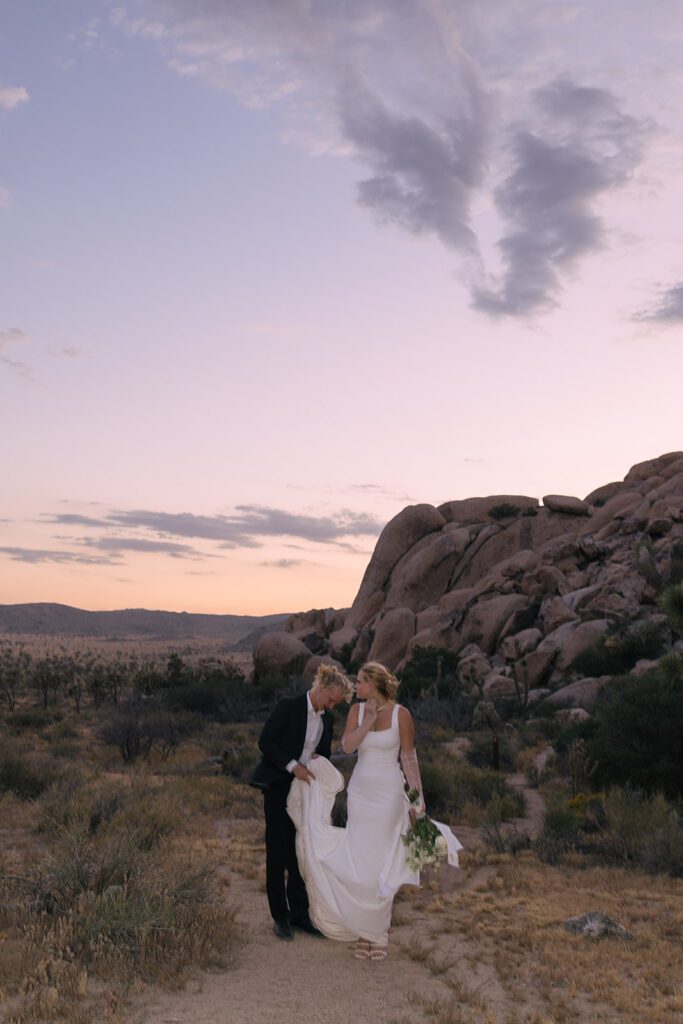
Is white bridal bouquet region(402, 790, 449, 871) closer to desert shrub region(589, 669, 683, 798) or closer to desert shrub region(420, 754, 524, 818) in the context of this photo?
desert shrub region(420, 754, 524, 818)

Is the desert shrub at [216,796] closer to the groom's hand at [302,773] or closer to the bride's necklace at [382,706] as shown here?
the groom's hand at [302,773]

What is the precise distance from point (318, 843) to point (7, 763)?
9307 mm

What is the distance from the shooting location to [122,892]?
6867 mm

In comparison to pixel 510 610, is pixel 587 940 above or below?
below

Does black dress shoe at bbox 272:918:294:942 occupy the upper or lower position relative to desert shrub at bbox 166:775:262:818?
upper

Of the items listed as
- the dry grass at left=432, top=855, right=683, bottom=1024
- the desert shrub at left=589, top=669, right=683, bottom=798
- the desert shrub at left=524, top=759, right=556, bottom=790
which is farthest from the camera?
the desert shrub at left=524, top=759, right=556, bottom=790

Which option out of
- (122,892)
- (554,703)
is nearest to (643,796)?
(122,892)

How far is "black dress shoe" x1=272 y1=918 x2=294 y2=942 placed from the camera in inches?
282

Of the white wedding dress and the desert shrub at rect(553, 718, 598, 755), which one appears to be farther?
the desert shrub at rect(553, 718, 598, 755)

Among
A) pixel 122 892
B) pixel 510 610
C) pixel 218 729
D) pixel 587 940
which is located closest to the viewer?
pixel 122 892

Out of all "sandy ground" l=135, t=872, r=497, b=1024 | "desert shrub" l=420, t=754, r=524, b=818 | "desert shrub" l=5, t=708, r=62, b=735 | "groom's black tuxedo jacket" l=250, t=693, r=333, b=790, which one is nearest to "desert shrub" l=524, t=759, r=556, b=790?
"desert shrub" l=420, t=754, r=524, b=818

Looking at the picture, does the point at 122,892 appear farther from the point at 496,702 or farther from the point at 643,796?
the point at 496,702

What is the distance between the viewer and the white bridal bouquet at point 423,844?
6793mm

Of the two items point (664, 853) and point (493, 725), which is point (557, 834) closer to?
point (664, 853)
